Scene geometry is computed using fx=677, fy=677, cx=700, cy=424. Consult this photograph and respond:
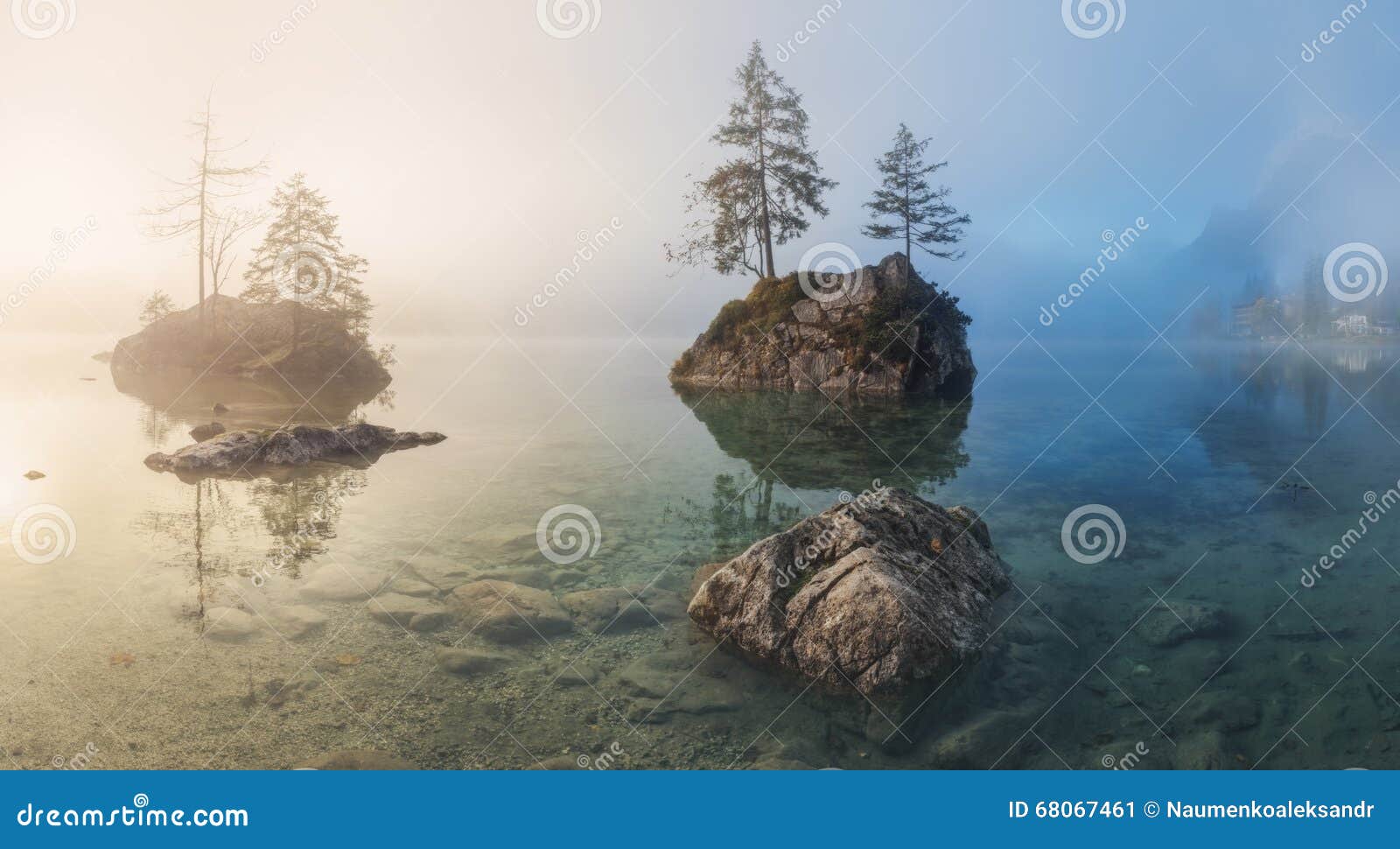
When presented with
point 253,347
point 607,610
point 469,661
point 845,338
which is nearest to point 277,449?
point 607,610

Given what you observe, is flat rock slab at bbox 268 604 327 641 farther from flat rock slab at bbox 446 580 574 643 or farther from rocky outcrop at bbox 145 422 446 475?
rocky outcrop at bbox 145 422 446 475

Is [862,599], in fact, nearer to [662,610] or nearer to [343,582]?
[662,610]

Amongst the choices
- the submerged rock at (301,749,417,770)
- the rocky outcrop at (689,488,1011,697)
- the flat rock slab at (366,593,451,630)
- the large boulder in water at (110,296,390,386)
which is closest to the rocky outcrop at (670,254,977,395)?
the large boulder in water at (110,296,390,386)

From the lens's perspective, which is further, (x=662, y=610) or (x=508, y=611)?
(x=662, y=610)

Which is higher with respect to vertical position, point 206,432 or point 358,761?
point 206,432

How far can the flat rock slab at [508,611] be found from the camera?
763 cm

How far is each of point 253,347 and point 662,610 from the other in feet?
163

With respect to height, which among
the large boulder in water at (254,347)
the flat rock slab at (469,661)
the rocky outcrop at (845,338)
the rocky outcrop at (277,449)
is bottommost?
the flat rock slab at (469,661)

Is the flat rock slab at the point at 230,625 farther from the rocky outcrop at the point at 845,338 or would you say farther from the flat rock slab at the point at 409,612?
the rocky outcrop at the point at 845,338

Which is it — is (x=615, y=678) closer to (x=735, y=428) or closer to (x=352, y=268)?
(x=735, y=428)

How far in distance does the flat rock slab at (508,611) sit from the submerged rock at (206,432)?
15359mm

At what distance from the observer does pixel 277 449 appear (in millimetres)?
17000

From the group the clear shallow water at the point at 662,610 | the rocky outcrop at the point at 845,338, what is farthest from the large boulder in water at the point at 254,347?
the clear shallow water at the point at 662,610

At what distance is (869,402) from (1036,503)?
1808 centimetres
